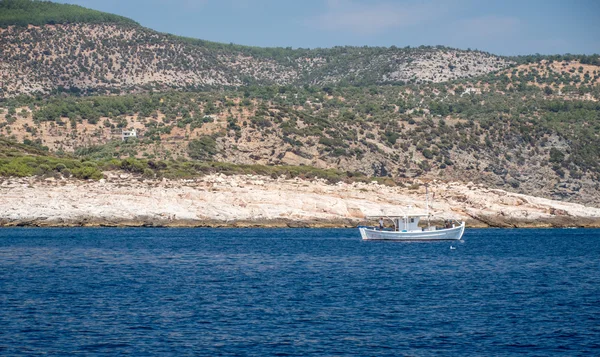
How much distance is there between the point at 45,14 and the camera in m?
164

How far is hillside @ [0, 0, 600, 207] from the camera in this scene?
101 meters

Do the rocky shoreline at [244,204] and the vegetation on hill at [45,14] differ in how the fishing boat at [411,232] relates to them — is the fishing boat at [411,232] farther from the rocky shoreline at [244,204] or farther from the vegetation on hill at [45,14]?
the vegetation on hill at [45,14]

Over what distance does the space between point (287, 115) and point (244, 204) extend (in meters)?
39.1

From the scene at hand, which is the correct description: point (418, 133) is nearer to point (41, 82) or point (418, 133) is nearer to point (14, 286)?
point (41, 82)

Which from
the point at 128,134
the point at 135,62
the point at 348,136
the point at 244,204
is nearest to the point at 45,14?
the point at 135,62

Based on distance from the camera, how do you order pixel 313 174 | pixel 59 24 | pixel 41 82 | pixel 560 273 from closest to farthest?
1. pixel 560 273
2. pixel 313 174
3. pixel 41 82
4. pixel 59 24

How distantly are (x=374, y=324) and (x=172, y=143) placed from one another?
259 feet

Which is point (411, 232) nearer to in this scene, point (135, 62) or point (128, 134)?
point (128, 134)

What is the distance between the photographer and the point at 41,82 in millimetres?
143000

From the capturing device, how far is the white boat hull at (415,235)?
63000 millimetres

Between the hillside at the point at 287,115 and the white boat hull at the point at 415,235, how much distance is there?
2515cm

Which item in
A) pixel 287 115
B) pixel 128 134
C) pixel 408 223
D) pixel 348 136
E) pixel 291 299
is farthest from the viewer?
pixel 287 115

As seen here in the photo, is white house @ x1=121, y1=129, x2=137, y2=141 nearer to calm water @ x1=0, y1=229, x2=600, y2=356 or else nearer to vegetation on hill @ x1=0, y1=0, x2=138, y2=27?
calm water @ x1=0, y1=229, x2=600, y2=356

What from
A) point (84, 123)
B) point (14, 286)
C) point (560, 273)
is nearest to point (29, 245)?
point (14, 286)
